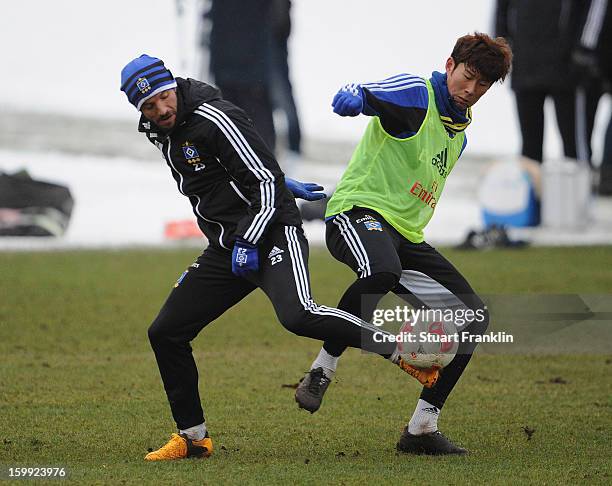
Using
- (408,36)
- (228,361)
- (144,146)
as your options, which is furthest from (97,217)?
(228,361)

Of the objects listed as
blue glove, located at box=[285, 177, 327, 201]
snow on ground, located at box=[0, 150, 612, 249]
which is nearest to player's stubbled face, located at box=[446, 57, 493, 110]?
blue glove, located at box=[285, 177, 327, 201]

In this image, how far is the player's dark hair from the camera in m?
5.83

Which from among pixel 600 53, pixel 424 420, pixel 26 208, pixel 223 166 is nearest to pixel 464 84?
pixel 223 166

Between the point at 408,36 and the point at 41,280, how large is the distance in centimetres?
620

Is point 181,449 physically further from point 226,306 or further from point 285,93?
point 285,93

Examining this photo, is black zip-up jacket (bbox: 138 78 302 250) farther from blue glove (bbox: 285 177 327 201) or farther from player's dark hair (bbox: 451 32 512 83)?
player's dark hair (bbox: 451 32 512 83)

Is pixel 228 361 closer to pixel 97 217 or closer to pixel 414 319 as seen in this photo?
pixel 414 319

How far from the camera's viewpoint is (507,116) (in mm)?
16094

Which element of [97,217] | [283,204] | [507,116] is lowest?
[97,217]

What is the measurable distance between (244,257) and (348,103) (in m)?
0.81

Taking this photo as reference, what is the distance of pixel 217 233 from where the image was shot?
573 centimetres

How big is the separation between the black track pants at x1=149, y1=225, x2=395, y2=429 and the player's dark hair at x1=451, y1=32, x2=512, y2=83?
110 cm

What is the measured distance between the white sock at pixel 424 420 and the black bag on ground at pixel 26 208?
964 centimetres

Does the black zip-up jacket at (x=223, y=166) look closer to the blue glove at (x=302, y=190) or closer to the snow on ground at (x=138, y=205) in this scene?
the blue glove at (x=302, y=190)
